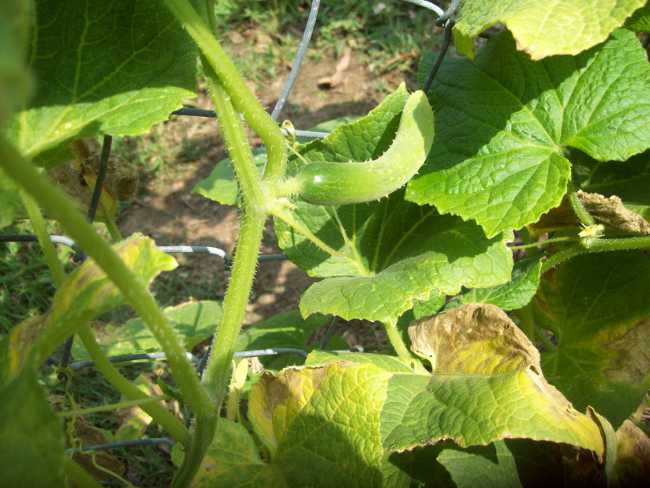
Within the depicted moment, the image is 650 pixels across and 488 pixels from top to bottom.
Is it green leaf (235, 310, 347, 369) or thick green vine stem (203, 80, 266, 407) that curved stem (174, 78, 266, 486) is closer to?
thick green vine stem (203, 80, 266, 407)

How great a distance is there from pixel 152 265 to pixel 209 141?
7.82ft

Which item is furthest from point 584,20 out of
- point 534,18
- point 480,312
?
point 480,312

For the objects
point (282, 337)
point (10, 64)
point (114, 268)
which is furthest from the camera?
point (282, 337)

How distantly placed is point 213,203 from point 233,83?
1849 mm

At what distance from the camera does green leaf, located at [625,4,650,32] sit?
1303 millimetres

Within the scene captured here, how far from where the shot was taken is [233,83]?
3.68 ft

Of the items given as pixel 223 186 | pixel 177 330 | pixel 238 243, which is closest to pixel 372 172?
pixel 238 243

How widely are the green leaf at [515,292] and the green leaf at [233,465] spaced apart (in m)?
0.57

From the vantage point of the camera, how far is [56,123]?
1.18 meters

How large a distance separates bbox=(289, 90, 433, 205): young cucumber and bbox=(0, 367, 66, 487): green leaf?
562mm

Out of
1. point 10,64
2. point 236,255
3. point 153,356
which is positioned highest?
point 10,64

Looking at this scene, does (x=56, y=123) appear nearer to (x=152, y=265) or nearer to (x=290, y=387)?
(x=152, y=265)

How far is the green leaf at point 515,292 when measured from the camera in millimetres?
1442

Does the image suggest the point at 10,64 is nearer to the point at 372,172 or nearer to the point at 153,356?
the point at 372,172
